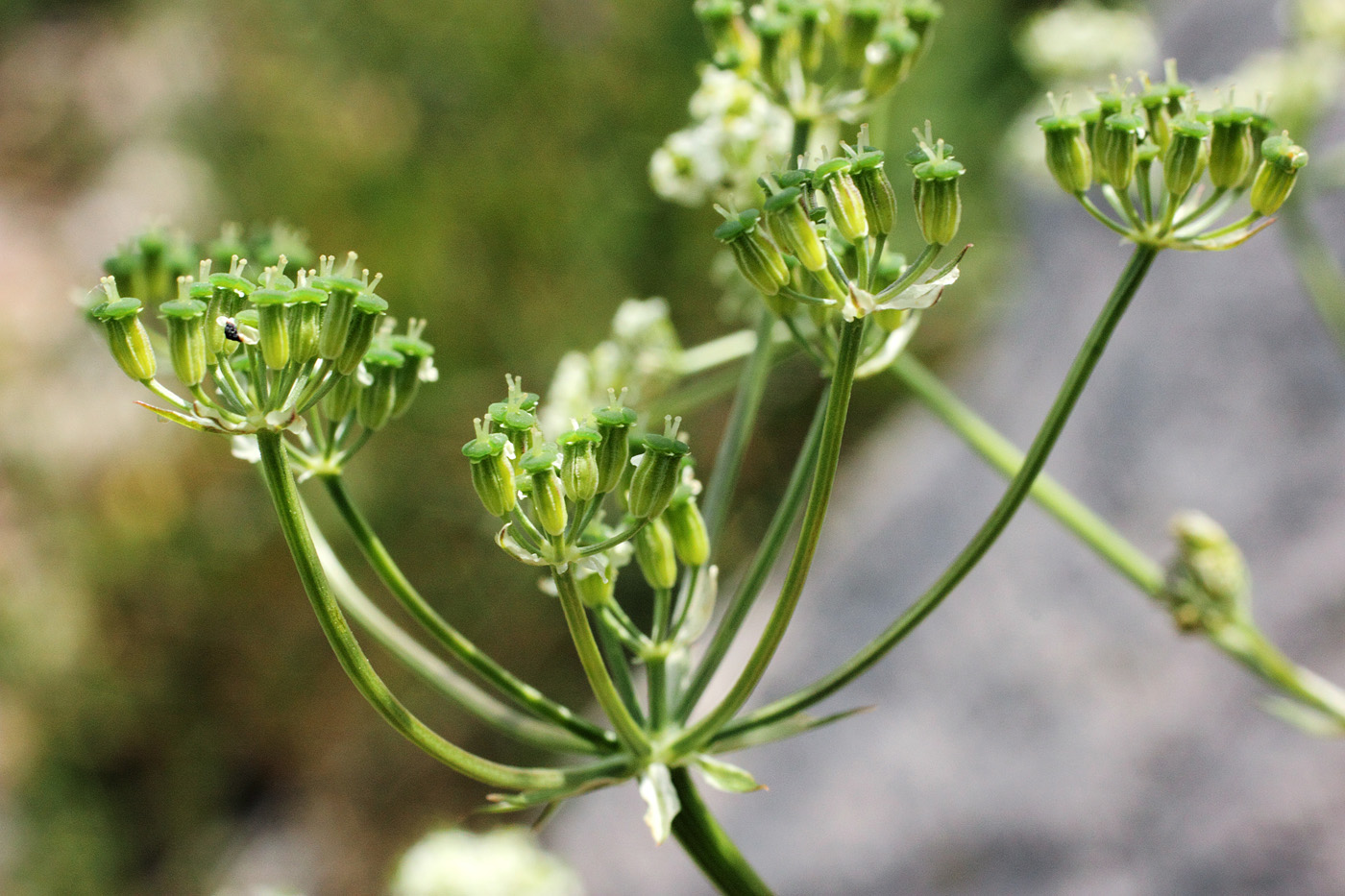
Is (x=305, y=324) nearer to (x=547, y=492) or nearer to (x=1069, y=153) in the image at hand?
(x=547, y=492)

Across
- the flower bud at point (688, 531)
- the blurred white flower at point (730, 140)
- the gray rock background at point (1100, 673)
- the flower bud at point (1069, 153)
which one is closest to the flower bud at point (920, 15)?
the blurred white flower at point (730, 140)

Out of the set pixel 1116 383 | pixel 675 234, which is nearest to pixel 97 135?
pixel 675 234

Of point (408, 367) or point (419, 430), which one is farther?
point (419, 430)

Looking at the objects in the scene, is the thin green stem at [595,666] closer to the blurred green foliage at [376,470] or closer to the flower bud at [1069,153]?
the flower bud at [1069,153]

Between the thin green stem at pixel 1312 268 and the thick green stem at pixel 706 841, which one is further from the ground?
the thin green stem at pixel 1312 268

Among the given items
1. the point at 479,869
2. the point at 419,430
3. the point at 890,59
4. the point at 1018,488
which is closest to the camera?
the point at 1018,488

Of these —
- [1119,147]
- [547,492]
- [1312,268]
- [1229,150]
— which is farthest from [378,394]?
[1312,268]

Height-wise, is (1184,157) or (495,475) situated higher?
(1184,157)

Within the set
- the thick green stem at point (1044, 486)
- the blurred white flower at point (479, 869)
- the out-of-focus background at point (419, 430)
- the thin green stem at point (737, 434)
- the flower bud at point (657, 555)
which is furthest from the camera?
the out-of-focus background at point (419, 430)
